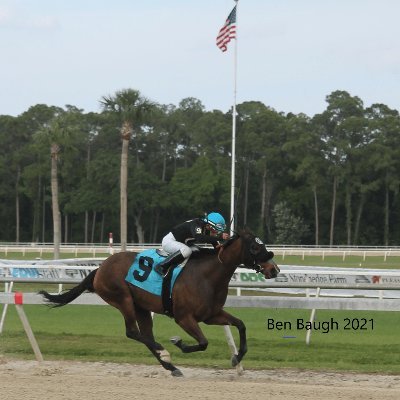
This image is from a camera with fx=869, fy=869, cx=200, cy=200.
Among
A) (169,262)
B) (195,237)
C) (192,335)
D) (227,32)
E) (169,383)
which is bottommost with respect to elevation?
(169,383)

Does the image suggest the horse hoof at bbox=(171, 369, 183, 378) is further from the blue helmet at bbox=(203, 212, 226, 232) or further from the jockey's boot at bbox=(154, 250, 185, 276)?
the blue helmet at bbox=(203, 212, 226, 232)

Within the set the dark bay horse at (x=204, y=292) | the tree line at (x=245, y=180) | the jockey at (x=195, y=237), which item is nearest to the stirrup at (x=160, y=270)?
the jockey at (x=195, y=237)

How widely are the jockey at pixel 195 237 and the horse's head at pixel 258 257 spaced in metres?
0.26

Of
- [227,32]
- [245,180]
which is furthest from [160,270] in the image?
[245,180]

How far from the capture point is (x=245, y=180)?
61875 mm

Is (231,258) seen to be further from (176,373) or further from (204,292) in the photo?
(176,373)

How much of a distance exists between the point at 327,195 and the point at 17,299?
52790 mm

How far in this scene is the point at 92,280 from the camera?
356 inches

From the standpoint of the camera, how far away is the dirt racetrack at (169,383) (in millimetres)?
6797

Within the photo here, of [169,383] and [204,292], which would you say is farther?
[204,292]

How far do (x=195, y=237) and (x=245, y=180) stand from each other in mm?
53668

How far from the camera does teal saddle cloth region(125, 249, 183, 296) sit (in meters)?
8.38

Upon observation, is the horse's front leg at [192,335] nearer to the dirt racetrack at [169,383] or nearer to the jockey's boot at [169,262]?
the dirt racetrack at [169,383]

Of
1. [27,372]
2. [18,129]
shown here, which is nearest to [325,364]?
[27,372]
